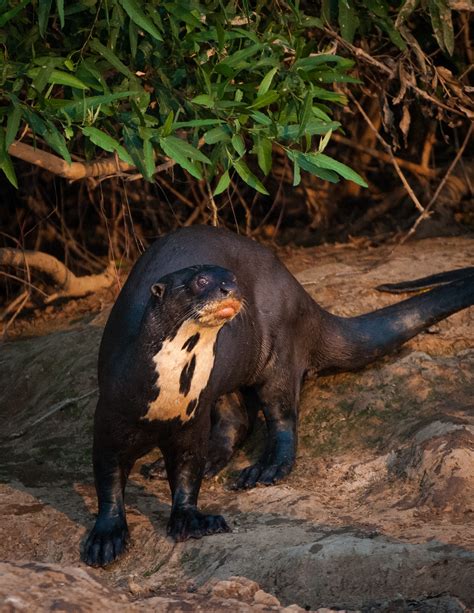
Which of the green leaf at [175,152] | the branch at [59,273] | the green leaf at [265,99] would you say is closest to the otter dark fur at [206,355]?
the green leaf at [175,152]

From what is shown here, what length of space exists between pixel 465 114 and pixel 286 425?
1.98m

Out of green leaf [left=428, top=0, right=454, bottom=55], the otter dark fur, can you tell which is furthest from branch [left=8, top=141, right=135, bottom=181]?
green leaf [left=428, top=0, right=454, bottom=55]

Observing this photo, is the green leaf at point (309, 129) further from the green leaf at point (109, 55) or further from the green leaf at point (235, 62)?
the green leaf at point (109, 55)

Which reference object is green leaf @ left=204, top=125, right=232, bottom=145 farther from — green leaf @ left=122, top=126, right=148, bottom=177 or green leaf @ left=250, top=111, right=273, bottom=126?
green leaf @ left=122, top=126, right=148, bottom=177

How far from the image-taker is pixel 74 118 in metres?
4.13

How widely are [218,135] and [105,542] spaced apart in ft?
4.51

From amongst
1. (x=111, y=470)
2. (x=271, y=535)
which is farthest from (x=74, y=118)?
(x=271, y=535)

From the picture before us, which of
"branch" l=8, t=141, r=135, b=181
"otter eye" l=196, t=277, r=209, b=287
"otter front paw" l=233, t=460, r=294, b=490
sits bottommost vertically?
"otter front paw" l=233, t=460, r=294, b=490

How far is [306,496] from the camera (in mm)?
4504

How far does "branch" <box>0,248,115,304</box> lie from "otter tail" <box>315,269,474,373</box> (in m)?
1.67

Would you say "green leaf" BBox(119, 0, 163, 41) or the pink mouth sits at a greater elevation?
"green leaf" BBox(119, 0, 163, 41)

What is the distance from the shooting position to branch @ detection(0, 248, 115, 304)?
6555 millimetres

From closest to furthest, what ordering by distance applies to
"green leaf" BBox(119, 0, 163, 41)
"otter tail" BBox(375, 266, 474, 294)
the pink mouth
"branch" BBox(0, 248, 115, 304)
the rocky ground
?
the rocky ground
the pink mouth
"green leaf" BBox(119, 0, 163, 41)
"otter tail" BBox(375, 266, 474, 294)
"branch" BBox(0, 248, 115, 304)

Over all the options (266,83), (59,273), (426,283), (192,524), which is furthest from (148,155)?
(59,273)
